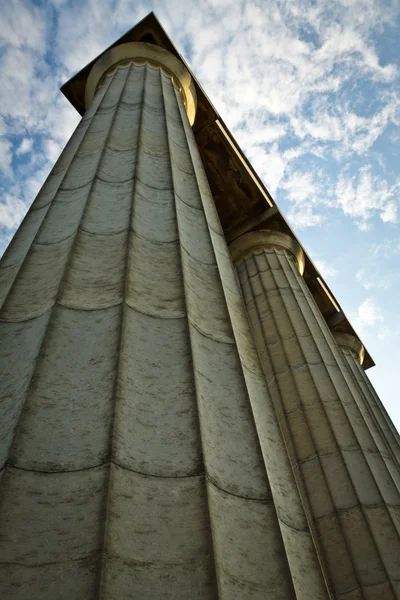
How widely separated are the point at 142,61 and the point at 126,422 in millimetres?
18211

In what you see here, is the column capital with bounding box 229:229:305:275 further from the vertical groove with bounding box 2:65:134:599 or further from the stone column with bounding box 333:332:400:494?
the vertical groove with bounding box 2:65:134:599

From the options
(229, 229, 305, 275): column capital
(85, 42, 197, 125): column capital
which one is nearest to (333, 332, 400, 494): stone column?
(229, 229, 305, 275): column capital

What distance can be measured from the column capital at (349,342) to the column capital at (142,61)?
57.5 ft

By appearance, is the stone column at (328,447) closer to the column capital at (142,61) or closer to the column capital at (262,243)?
the column capital at (262,243)

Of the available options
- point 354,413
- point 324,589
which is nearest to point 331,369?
point 354,413

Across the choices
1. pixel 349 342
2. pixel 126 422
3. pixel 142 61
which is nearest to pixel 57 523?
pixel 126 422

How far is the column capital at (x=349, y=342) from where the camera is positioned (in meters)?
30.6

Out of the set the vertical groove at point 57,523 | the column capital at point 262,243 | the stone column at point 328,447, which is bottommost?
the vertical groove at point 57,523

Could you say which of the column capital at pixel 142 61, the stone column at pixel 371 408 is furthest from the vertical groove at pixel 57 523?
the column capital at pixel 142 61

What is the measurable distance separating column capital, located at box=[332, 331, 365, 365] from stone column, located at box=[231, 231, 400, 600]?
9.41 m

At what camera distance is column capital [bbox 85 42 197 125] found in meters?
19.4

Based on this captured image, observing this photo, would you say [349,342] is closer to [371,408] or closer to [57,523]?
[371,408]

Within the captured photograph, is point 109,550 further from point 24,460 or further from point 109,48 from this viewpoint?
point 109,48

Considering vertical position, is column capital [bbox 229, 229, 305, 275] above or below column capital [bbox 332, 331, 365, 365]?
above
